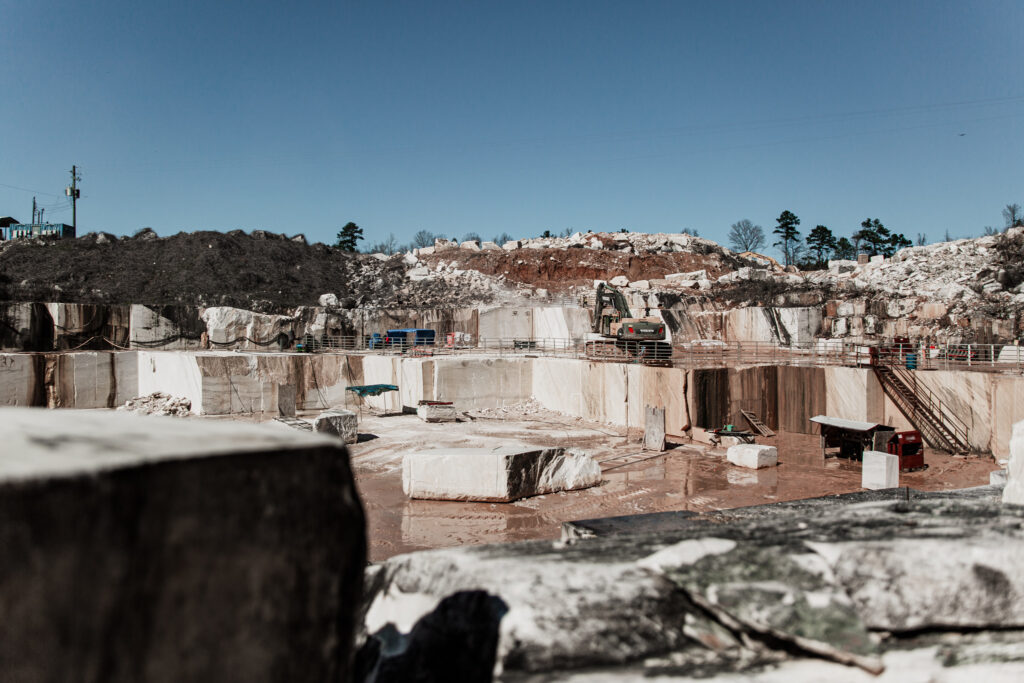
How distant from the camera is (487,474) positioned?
1196 cm

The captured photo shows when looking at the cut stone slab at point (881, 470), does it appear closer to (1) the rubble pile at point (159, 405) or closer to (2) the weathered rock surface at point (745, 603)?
(2) the weathered rock surface at point (745, 603)

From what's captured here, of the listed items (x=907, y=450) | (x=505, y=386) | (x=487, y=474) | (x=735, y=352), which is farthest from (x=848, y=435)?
(x=735, y=352)

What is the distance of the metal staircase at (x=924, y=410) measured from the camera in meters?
17.0

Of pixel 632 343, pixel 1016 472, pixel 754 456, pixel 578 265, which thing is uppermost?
pixel 578 265

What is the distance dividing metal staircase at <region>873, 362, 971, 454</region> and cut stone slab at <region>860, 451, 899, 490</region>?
7172 millimetres

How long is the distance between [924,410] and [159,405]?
26.3m

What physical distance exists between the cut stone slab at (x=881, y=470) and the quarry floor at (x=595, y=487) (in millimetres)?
1278

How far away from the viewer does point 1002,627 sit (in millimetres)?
2537

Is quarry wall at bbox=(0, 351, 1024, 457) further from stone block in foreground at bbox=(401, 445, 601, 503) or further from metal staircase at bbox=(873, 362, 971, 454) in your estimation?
stone block in foreground at bbox=(401, 445, 601, 503)

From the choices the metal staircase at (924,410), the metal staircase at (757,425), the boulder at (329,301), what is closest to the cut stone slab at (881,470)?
the metal staircase at (924,410)

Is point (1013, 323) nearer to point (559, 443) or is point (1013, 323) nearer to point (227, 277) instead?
point (559, 443)

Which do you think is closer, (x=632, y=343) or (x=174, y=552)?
(x=174, y=552)

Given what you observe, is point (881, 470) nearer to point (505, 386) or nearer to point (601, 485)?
point (601, 485)

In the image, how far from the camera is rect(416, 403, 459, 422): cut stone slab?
2111 centimetres
